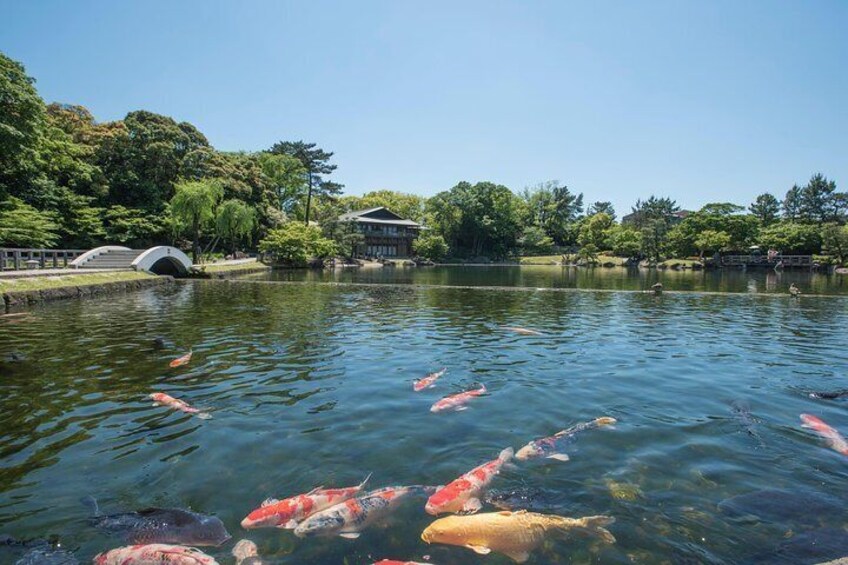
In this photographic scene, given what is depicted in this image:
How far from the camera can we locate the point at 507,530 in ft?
14.4

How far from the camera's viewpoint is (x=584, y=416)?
25.7 feet

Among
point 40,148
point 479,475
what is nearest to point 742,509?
point 479,475

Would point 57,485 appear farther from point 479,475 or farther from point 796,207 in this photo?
point 796,207

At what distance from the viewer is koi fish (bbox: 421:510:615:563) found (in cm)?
424

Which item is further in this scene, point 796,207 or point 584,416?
point 796,207

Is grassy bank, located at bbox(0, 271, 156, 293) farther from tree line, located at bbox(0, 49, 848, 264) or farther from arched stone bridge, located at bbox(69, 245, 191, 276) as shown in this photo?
tree line, located at bbox(0, 49, 848, 264)

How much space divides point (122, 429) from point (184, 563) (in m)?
4.19

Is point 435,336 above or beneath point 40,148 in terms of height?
beneath

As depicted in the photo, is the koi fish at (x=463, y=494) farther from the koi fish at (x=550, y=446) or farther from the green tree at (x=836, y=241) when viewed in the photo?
the green tree at (x=836, y=241)

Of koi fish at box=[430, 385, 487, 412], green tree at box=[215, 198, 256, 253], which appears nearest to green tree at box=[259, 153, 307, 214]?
green tree at box=[215, 198, 256, 253]

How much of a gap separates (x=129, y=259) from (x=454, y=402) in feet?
111

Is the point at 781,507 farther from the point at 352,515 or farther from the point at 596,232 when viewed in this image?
the point at 596,232

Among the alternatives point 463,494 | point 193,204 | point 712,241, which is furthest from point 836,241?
point 463,494

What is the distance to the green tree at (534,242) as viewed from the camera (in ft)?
302
